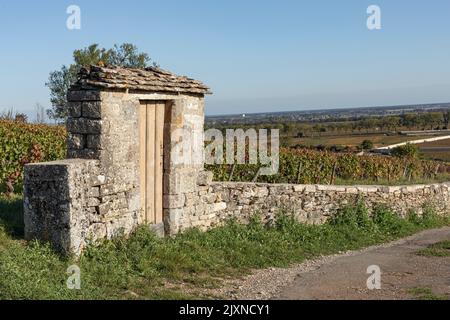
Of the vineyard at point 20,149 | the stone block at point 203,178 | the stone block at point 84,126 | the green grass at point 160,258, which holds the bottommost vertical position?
the green grass at point 160,258

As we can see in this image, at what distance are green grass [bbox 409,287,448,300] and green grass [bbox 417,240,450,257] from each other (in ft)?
9.86

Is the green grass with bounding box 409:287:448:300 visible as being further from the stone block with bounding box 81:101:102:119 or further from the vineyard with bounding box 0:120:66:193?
the vineyard with bounding box 0:120:66:193

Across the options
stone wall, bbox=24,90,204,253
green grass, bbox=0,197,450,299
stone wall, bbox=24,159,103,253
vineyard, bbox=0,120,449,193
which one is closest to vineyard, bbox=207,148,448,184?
vineyard, bbox=0,120,449,193

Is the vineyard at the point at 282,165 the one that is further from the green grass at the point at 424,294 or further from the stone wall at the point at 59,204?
the green grass at the point at 424,294

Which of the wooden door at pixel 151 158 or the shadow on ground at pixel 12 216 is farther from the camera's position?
the wooden door at pixel 151 158

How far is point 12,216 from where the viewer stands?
8891mm

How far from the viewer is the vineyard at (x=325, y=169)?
1862cm

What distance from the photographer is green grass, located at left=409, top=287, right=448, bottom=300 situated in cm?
754

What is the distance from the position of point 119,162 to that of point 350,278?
13.2 ft

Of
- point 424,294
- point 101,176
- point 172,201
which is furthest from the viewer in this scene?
point 172,201

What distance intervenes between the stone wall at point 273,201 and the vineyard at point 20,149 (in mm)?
4383

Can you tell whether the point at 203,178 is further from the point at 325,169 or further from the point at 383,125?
the point at 383,125

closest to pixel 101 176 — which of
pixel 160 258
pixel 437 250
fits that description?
pixel 160 258

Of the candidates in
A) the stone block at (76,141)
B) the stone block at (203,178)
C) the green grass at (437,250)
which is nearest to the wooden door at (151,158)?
the stone block at (203,178)
